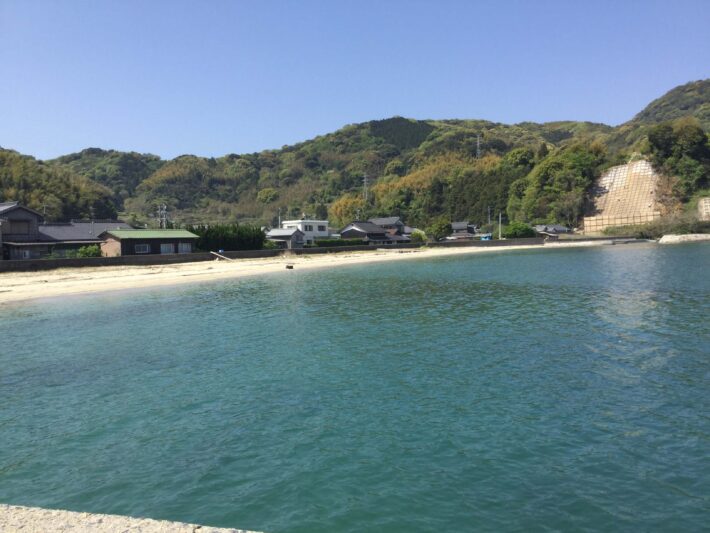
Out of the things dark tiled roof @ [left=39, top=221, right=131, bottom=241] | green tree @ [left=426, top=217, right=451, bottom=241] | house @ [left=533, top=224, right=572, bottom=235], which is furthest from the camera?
house @ [left=533, top=224, right=572, bottom=235]

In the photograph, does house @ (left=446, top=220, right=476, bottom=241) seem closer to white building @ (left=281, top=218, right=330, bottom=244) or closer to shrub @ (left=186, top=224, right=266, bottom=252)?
white building @ (left=281, top=218, right=330, bottom=244)

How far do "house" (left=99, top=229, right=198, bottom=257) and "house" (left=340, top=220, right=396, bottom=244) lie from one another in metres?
46.1

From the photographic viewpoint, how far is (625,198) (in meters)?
127

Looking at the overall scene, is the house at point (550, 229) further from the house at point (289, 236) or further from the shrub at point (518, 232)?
the house at point (289, 236)

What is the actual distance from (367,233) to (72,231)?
187 feet

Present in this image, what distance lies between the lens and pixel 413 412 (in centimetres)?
Answer: 1185

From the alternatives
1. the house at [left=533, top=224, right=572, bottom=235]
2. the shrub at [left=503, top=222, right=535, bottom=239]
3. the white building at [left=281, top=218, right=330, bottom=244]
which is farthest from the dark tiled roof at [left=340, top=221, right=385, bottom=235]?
the house at [left=533, top=224, right=572, bottom=235]

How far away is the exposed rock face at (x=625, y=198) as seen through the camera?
123438mm

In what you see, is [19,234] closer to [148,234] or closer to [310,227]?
[148,234]

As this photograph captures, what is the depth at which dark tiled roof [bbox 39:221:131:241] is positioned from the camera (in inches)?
2442

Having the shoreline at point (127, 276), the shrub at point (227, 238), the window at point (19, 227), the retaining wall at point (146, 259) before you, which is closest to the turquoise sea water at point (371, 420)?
the shoreline at point (127, 276)

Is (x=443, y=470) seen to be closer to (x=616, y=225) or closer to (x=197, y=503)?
(x=197, y=503)

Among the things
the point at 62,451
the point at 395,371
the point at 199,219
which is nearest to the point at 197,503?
the point at 62,451

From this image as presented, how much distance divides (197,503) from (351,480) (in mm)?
2678
